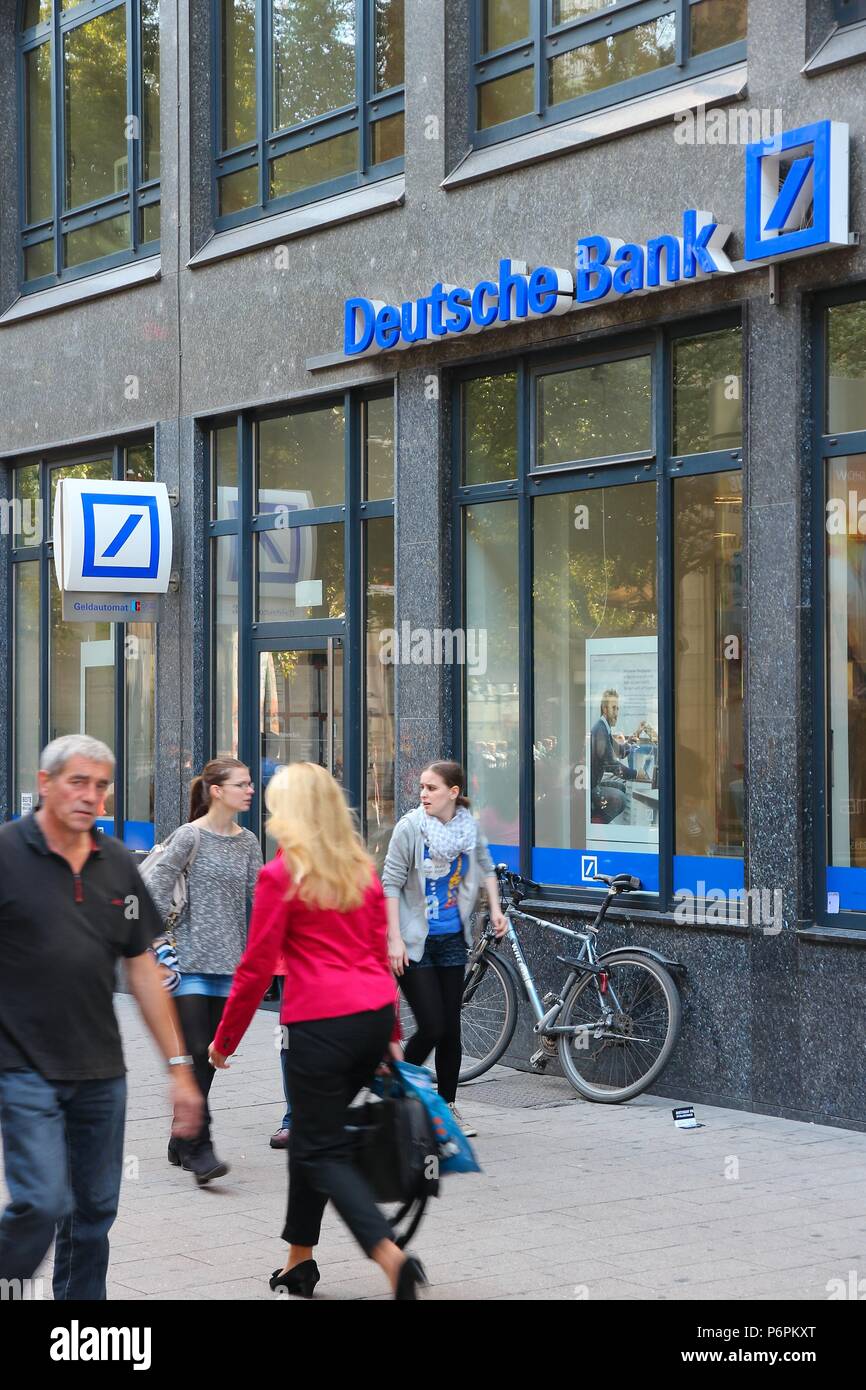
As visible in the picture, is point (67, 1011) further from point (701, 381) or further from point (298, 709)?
point (298, 709)

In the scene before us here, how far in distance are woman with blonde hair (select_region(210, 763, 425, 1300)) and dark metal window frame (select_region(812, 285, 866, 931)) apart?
4.05 m

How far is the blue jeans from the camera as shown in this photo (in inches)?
187

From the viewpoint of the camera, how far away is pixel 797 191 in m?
9.08

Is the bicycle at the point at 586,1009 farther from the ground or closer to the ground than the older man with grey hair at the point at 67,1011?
closer to the ground

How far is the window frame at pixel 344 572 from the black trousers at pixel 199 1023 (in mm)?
4374

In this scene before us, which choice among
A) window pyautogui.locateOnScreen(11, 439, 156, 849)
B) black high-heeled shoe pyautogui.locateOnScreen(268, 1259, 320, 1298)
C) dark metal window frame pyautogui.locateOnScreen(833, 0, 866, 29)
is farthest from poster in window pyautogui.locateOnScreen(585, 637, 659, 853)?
window pyautogui.locateOnScreen(11, 439, 156, 849)

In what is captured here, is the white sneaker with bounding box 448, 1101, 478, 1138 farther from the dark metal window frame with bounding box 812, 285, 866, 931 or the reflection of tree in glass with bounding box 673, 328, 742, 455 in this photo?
the reflection of tree in glass with bounding box 673, 328, 742, 455

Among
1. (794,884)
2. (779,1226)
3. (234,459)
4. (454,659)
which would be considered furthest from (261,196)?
(779,1226)

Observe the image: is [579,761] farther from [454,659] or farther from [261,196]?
[261,196]

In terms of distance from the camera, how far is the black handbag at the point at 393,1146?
5789 mm

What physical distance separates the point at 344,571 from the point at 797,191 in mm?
4742

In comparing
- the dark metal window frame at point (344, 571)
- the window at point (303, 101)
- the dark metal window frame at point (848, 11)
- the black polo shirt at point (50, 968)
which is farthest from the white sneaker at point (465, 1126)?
the window at point (303, 101)

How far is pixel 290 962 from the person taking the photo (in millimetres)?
5789

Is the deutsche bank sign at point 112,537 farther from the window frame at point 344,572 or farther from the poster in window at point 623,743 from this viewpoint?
the poster in window at point 623,743
